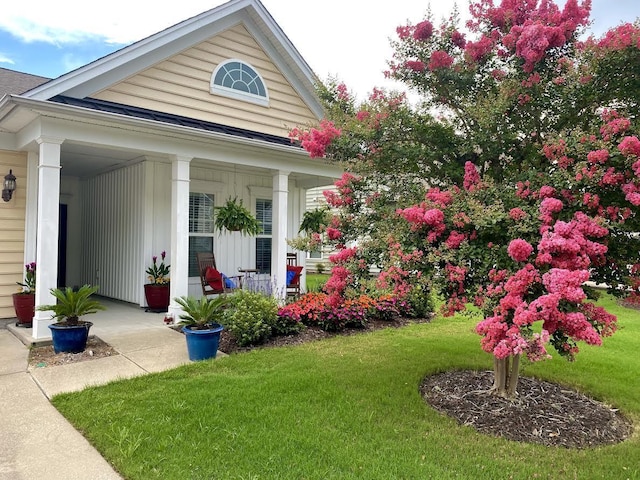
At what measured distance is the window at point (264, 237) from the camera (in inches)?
383

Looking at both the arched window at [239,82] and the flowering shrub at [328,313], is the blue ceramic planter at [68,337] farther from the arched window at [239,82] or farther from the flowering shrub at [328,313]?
the arched window at [239,82]

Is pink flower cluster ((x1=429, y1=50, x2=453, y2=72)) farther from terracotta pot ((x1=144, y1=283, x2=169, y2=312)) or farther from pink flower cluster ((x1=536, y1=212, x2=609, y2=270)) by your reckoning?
terracotta pot ((x1=144, y1=283, x2=169, y2=312))

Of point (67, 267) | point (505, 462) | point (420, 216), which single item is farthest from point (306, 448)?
point (67, 267)

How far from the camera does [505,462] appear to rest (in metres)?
2.86

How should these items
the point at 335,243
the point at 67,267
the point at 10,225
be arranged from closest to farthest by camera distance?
the point at 335,243 < the point at 10,225 < the point at 67,267

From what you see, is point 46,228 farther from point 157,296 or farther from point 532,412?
point 532,412

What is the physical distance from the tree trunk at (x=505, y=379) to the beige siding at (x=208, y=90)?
5558mm

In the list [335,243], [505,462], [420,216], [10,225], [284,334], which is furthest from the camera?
[10,225]

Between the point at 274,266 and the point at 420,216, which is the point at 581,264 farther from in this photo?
the point at 274,266

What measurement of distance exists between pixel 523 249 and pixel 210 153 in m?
5.36

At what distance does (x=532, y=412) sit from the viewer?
12.2ft

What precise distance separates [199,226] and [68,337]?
12.4 ft

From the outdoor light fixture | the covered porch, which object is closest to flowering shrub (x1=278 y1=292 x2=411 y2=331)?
the covered porch

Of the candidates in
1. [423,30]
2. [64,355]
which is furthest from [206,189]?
[423,30]
